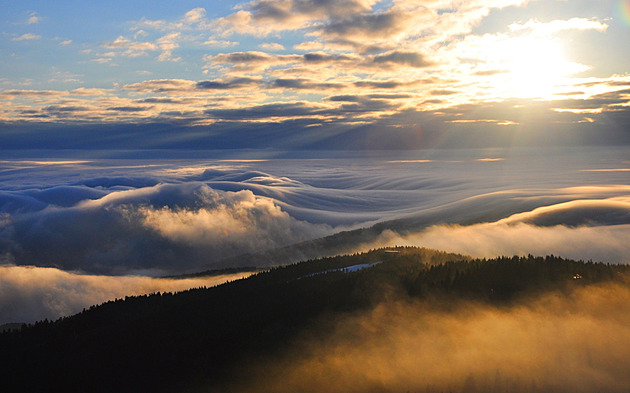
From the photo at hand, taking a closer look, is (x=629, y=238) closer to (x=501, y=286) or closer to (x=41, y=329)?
(x=501, y=286)

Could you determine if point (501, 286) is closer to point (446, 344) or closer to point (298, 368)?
point (446, 344)

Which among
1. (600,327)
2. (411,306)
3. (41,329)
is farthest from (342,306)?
(41,329)

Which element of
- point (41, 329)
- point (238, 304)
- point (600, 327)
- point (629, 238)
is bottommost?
point (629, 238)

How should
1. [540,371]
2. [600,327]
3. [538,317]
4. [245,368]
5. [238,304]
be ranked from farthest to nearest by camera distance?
1. [238,304]
2. [538,317]
3. [600,327]
4. [245,368]
5. [540,371]

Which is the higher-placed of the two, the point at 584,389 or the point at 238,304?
the point at 584,389

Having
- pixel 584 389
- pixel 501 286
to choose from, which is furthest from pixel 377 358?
pixel 501 286

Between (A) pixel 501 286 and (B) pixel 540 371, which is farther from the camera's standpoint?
(A) pixel 501 286

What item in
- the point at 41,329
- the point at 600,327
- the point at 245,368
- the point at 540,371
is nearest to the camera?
the point at 540,371
